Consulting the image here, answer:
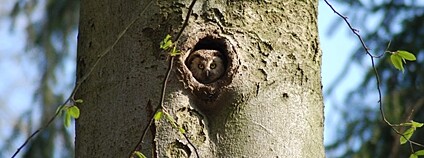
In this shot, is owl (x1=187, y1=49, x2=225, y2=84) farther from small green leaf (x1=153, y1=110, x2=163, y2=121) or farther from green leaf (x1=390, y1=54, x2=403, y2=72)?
green leaf (x1=390, y1=54, x2=403, y2=72)

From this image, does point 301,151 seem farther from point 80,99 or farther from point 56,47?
point 56,47

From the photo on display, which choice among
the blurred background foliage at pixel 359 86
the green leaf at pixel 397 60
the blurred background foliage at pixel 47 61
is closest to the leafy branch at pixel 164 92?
the green leaf at pixel 397 60

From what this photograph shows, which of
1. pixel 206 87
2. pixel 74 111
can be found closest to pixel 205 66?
pixel 206 87

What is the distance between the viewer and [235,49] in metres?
1.04

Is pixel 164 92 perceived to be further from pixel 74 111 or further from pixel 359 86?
pixel 359 86

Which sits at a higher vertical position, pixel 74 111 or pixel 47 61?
pixel 47 61

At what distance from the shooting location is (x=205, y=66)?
104 cm

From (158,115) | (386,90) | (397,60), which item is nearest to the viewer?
(158,115)

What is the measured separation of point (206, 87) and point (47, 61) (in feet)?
10.8

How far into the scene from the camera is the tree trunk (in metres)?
1.01

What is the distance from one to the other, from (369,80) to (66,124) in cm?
255

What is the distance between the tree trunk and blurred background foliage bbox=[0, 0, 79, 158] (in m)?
2.85

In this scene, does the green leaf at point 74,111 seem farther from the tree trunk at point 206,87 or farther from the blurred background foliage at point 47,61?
the blurred background foliage at point 47,61

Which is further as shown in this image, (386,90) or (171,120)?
(386,90)
